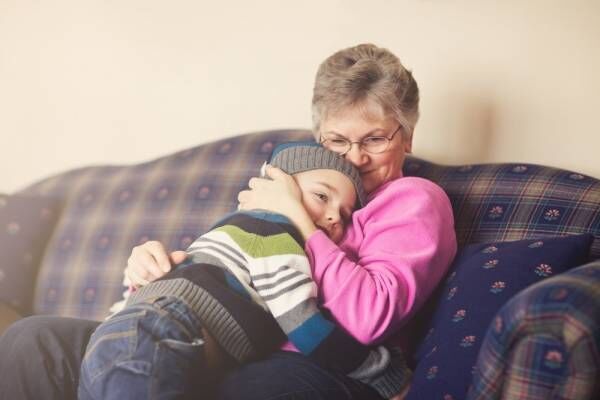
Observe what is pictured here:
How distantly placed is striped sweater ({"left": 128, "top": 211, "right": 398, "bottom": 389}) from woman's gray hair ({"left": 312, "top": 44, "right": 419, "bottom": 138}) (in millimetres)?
375

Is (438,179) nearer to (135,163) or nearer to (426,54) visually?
(426,54)

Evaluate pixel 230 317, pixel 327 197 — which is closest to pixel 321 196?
pixel 327 197

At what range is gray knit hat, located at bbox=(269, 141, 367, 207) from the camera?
1.40 metres

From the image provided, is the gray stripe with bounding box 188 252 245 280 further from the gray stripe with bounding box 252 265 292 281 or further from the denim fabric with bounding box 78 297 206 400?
the denim fabric with bounding box 78 297 206 400

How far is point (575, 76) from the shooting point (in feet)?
5.63

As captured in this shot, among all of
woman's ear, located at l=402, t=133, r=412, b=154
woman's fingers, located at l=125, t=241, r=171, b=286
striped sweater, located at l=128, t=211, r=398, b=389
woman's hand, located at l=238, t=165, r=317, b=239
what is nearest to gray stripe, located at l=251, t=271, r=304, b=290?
striped sweater, located at l=128, t=211, r=398, b=389

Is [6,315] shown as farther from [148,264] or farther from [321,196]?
[321,196]

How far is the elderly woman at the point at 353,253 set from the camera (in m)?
1.23

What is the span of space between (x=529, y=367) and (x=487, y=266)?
39cm

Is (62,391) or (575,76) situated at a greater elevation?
(575,76)

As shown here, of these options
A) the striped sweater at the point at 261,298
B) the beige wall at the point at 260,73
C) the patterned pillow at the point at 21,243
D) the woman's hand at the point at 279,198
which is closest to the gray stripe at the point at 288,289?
the striped sweater at the point at 261,298

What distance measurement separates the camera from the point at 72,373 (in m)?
1.29

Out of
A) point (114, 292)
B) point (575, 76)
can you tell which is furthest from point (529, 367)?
point (114, 292)

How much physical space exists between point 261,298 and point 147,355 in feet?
0.92
